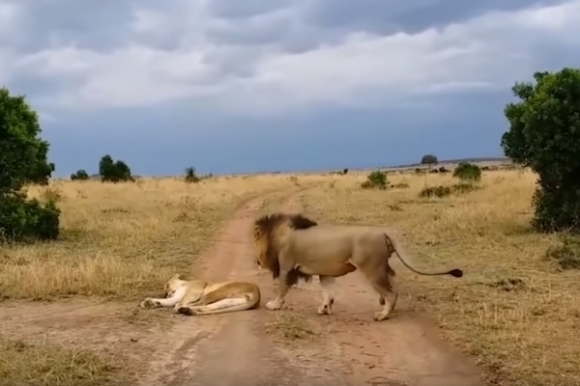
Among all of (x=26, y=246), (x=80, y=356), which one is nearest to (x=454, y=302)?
(x=80, y=356)

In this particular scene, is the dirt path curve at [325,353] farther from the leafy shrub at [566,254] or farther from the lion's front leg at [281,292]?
the leafy shrub at [566,254]

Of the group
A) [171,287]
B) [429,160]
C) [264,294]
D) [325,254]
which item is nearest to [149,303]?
[171,287]

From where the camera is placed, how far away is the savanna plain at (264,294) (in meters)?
6.99

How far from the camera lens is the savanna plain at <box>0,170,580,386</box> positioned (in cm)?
699

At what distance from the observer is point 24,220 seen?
15.9 meters

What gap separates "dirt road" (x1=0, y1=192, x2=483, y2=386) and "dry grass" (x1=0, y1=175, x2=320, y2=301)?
73 centimetres

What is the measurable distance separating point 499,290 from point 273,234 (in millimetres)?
2994

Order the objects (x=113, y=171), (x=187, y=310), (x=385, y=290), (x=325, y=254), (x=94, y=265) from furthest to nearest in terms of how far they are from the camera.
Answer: (x=113, y=171) < (x=94, y=265) < (x=187, y=310) < (x=325, y=254) < (x=385, y=290)

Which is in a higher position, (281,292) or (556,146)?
(556,146)

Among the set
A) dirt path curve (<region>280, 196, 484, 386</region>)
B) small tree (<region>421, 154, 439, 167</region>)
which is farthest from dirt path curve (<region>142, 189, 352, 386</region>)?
small tree (<region>421, 154, 439, 167</region>)

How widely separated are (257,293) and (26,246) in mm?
6914

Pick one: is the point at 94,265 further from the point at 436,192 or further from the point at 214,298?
the point at 436,192

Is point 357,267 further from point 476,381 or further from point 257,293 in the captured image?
point 476,381

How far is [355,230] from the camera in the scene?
908 cm
